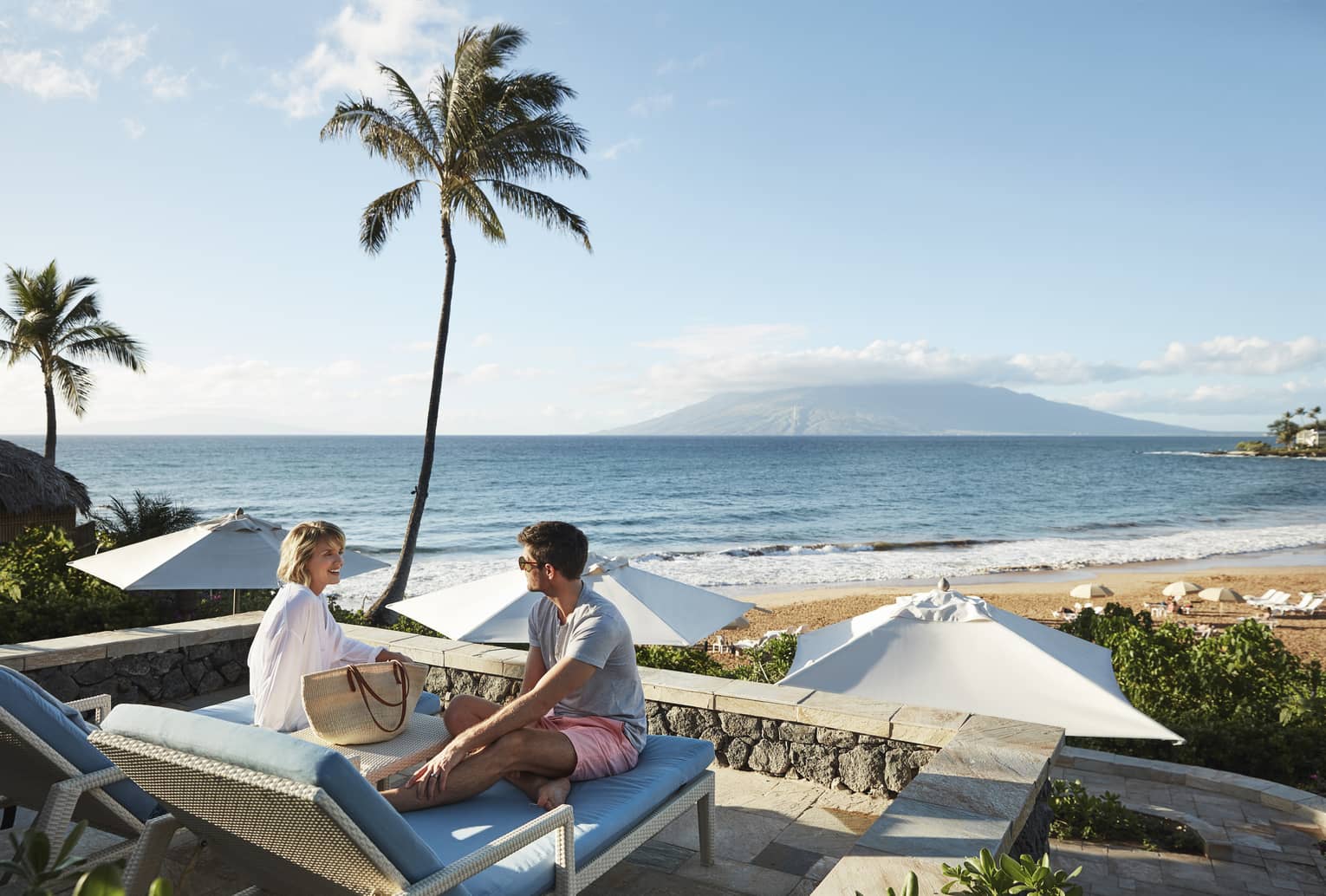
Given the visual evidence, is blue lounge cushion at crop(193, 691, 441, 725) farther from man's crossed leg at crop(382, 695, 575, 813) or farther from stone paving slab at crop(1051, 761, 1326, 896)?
stone paving slab at crop(1051, 761, 1326, 896)

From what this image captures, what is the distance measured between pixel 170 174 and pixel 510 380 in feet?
241

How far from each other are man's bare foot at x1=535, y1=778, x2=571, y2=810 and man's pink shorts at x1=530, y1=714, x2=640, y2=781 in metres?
0.09

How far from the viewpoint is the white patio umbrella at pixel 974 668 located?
3.78 m

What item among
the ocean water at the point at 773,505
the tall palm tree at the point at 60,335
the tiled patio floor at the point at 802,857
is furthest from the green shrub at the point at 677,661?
the tall palm tree at the point at 60,335

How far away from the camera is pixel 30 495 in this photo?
1537 centimetres

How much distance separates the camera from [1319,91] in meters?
23.0

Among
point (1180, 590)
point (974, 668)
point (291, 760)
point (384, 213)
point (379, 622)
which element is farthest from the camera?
point (1180, 590)

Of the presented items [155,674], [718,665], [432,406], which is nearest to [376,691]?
[155,674]

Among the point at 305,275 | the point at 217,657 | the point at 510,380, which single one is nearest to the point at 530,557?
the point at 217,657

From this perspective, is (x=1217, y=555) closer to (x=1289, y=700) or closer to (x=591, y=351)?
(x=1289, y=700)

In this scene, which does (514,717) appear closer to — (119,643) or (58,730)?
(58,730)

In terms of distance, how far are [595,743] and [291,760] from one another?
1.40m

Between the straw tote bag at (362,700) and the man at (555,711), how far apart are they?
190mm

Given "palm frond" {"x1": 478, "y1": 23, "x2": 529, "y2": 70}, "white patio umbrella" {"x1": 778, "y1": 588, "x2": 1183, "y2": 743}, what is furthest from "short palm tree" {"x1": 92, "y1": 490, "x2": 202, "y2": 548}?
"white patio umbrella" {"x1": 778, "y1": 588, "x2": 1183, "y2": 743}
